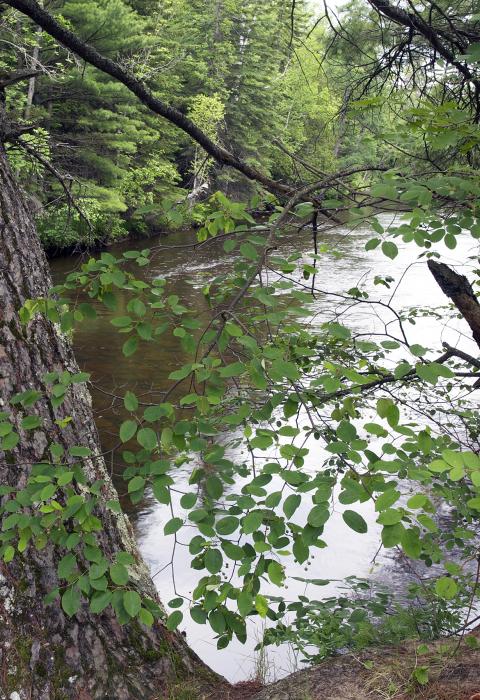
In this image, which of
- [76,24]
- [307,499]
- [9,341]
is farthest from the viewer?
[76,24]

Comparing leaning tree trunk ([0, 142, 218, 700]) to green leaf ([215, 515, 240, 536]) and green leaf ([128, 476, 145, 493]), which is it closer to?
green leaf ([128, 476, 145, 493])

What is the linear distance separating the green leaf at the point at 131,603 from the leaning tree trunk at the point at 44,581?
570 mm

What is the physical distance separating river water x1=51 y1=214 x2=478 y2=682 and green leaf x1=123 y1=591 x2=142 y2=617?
0.21 meters

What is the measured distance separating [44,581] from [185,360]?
327 inches

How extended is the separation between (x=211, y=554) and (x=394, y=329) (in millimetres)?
11572

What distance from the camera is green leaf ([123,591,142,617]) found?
1.75 meters

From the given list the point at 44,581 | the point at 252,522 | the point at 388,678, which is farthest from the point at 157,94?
the point at 252,522

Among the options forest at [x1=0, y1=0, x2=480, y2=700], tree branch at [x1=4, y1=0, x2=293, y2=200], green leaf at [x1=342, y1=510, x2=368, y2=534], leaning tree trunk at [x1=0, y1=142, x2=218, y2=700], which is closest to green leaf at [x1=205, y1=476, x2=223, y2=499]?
forest at [x1=0, y1=0, x2=480, y2=700]

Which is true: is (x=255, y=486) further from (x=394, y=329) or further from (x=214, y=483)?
(x=394, y=329)

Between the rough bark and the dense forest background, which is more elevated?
the dense forest background

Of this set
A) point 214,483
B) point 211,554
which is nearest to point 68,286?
point 214,483

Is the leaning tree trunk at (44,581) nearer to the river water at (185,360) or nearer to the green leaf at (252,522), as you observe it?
the river water at (185,360)

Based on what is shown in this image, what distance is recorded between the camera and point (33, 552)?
2504 mm

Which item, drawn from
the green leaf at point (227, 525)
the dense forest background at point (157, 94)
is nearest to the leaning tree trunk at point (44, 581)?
the green leaf at point (227, 525)
